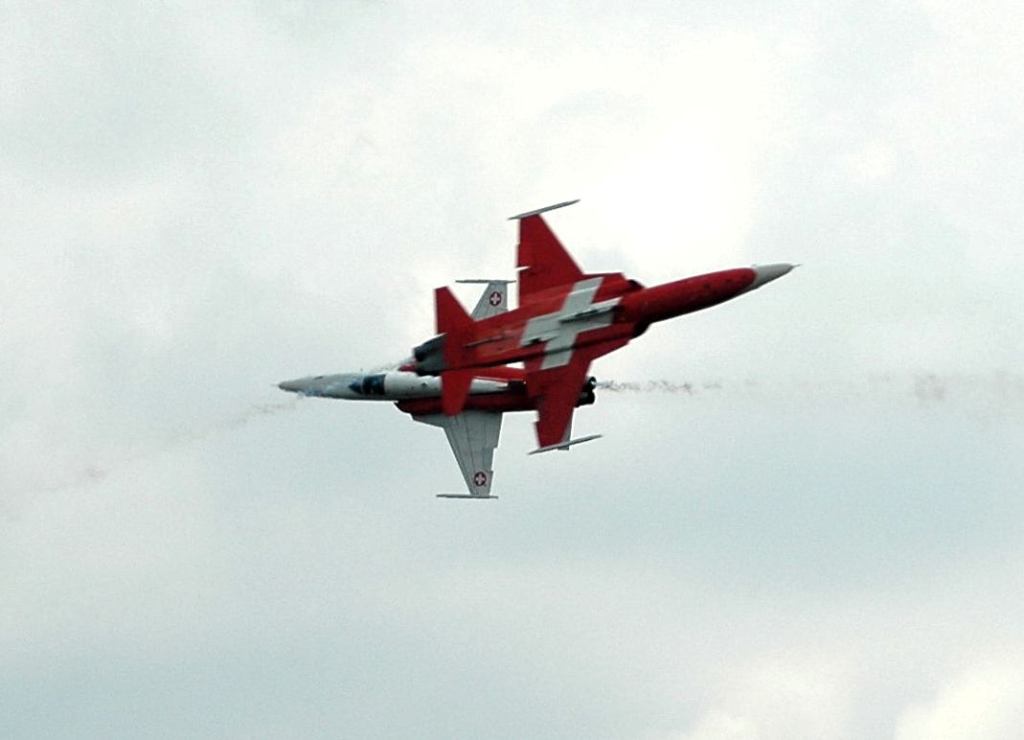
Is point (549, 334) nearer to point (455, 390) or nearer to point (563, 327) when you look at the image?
point (563, 327)

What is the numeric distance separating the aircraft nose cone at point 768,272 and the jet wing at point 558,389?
4.96 metres

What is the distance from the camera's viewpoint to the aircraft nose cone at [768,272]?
295 feet

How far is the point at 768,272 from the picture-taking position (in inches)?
3548

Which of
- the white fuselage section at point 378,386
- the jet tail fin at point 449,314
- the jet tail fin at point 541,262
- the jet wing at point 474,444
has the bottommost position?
the jet wing at point 474,444

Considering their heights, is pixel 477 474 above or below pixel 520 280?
below

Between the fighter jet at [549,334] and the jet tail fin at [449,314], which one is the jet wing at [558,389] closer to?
the fighter jet at [549,334]

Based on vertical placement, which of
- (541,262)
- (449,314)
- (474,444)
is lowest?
(474,444)

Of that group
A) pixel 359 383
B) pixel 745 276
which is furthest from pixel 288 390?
pixel 745 276

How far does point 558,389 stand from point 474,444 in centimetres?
955

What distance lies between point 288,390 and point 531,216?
13654 mm

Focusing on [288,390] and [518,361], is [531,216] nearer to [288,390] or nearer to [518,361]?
[518,361]

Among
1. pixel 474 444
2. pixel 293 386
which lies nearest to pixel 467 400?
pixel 474 444

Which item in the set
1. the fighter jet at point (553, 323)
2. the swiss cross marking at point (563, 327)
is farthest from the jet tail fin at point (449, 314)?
the swiss cross marking at point (563, 327)

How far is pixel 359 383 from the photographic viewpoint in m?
102
